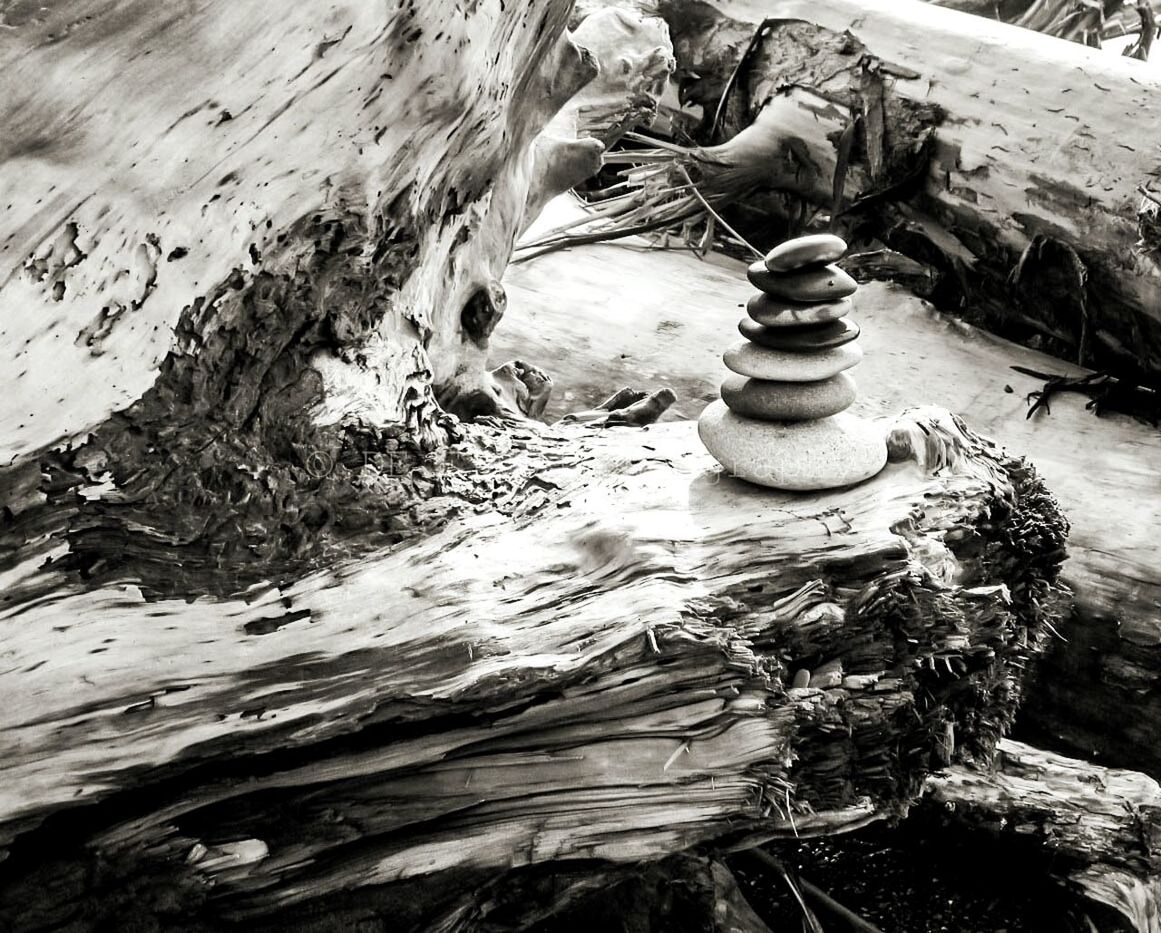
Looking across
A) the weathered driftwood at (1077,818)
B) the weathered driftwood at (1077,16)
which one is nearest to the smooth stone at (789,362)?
the weathered driftwood at (1077,818)

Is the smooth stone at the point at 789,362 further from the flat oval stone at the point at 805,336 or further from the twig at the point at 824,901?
the twig at the point at 824,901

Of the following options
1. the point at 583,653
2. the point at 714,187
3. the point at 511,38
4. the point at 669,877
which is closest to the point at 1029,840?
the point at 669,877

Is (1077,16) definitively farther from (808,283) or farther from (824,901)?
(824,901)

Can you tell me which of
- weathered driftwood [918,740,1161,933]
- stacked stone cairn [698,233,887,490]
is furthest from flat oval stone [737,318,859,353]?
weathered driftwood [918,740,1161,933]

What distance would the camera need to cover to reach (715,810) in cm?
220

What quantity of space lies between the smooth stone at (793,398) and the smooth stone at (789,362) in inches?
0.8

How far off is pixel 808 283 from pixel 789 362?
0.15 m

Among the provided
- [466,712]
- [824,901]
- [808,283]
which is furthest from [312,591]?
[824,901]

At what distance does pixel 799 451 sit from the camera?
247 centimetres

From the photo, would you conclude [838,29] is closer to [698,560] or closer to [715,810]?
[698,560]

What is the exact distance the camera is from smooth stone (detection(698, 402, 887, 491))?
2465mm

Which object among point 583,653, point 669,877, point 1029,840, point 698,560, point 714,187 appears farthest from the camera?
point 714,187

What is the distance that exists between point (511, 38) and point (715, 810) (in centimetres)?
161

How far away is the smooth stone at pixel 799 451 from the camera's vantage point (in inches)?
97.0
